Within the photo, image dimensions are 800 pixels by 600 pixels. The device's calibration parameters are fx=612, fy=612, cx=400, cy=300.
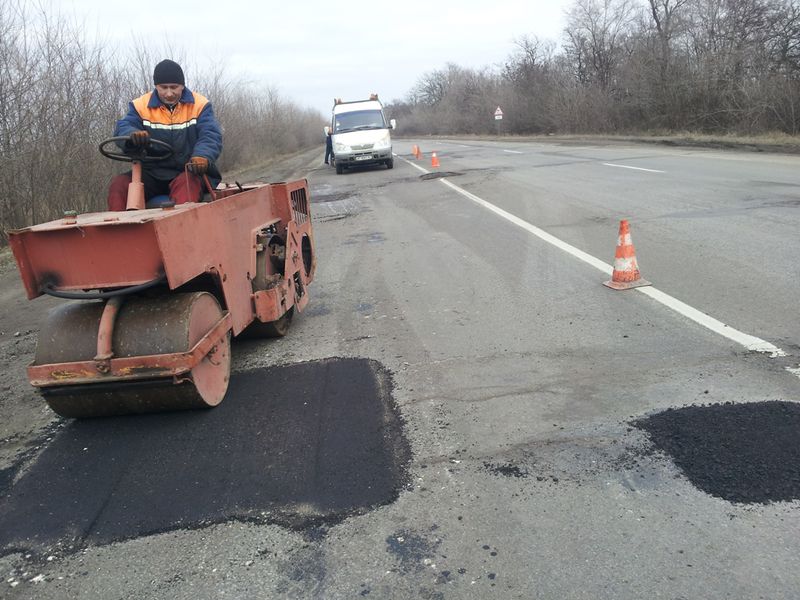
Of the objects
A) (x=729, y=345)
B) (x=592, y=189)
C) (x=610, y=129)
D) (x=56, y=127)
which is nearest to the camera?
(x=729, y=345)

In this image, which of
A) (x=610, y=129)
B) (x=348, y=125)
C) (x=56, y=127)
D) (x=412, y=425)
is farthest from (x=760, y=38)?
(x=412, y=425)

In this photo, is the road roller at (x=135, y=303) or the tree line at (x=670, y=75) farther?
the tree line at (x=670, y=75)

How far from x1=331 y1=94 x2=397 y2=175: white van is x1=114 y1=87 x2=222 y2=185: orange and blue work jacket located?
18.9 m

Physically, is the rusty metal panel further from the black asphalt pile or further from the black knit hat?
the black asphalt pile

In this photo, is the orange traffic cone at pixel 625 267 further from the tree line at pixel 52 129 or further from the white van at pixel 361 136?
the white van at pixel 361 136

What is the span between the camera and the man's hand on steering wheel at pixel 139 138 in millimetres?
4367

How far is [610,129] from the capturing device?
3938 centimetres

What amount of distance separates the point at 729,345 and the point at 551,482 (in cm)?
237

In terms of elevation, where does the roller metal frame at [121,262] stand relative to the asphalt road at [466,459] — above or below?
above

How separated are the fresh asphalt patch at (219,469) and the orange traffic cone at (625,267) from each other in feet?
10.5

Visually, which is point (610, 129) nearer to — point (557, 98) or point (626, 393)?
point (557, 98)

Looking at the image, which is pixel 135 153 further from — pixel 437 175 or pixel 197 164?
pixel 437 175

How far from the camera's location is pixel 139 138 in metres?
4.39

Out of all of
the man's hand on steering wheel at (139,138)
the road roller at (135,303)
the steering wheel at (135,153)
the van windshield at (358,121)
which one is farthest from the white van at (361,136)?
the man's hand on steering wheel at (139,138)
